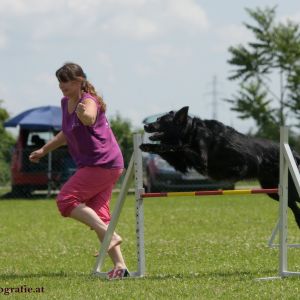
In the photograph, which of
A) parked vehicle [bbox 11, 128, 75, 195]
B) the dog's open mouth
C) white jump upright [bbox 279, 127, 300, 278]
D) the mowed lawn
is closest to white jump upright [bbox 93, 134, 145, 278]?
the mowed lawn

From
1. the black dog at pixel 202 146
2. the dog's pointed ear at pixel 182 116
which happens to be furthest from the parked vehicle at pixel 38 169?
the dog's pointed ear at pixel 182 116

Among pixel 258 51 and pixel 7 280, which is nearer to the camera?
pixel 7 280

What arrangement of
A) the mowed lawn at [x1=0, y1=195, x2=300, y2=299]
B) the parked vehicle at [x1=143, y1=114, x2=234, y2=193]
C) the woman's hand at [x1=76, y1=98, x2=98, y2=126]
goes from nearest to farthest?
the mowed lawn at [x1=0, y1=195, x2=300, y2=299] < the woman's hand at [x1=76, y1=98, x2=98, y2=126] < the parked vehicle at [x1=143, y1=114, x2=234, y2=193]

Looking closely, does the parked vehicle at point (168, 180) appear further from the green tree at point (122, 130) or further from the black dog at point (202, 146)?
the black dog at point (202, 146)

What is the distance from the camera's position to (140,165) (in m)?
5.85

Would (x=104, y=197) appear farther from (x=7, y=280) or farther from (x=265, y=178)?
(x=265, y=178)

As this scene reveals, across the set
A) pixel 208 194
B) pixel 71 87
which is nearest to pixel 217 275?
pixel 208 194

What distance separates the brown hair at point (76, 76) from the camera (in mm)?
5660

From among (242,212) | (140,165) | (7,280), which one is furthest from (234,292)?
(242,212)

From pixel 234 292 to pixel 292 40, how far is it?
22.9 meters

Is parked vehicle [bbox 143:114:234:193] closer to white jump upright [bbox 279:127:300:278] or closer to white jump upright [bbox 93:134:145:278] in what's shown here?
white jump upright [bbox 93:134:145:278]

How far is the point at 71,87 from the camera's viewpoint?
18.7ft

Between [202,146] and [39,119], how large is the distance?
13683mm

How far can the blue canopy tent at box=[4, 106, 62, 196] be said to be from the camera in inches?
754
